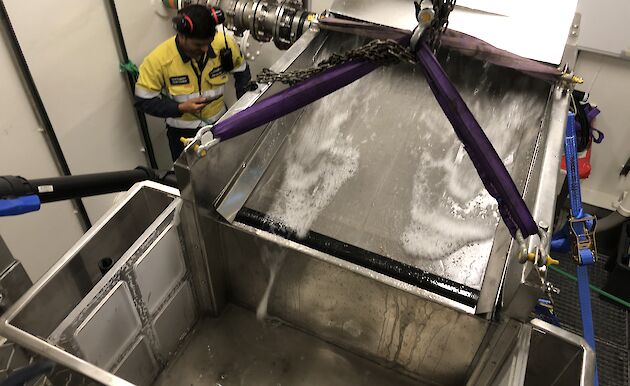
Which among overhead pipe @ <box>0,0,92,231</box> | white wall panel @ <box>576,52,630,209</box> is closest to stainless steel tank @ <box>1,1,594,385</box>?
overhead pipe @ <box>0,0,92,231</box>

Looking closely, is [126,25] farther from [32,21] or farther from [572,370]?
[572,370]

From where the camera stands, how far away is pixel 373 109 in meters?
1.53

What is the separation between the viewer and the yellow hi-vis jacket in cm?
207

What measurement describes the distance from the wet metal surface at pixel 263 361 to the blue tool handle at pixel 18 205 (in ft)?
1.95

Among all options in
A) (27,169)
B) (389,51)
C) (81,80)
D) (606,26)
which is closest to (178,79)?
(81,80)

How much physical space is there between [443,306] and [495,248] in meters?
0.20

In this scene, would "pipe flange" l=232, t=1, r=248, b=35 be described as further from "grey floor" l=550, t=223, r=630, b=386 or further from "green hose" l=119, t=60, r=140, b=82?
"grey floor" l=550, t=223, r=630, b=386

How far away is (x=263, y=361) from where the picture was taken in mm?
1330

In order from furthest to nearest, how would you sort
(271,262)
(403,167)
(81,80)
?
(81,80)
(403,167)
(271,262)

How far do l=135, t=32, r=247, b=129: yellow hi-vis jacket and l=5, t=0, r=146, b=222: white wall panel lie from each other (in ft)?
0.54

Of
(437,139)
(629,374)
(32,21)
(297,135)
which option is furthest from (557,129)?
(32,21)

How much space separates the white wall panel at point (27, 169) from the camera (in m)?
1.70

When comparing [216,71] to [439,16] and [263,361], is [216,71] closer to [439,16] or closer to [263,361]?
[263,361]

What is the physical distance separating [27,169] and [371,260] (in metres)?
1.41
